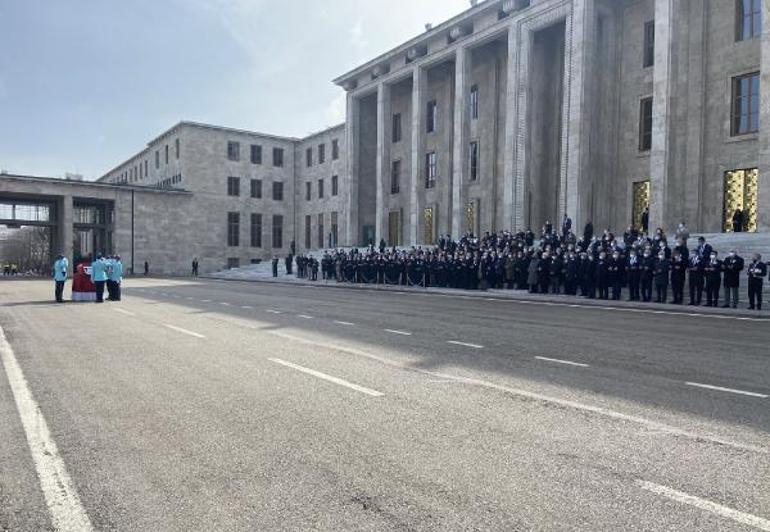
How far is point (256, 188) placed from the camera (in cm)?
7069

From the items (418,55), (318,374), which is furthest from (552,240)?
(418,55)

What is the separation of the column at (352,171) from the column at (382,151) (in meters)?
4.05

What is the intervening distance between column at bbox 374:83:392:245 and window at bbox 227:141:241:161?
23141mm

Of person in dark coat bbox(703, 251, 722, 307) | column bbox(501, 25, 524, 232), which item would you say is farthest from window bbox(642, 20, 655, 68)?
person in dark coat bbox(703, 251, 722, 307)

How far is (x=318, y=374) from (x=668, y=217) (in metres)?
28.2

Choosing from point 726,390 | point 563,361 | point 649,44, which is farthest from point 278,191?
point 726,390

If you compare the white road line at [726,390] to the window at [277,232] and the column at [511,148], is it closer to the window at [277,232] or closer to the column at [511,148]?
the column at [511,148]

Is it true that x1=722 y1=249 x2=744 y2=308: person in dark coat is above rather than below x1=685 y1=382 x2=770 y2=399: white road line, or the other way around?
above

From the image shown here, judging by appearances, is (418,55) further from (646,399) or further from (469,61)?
(646,399)

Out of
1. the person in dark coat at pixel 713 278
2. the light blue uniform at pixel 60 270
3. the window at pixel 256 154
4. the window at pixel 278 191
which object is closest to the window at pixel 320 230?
the window at pixel 278 191

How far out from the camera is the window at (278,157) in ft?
237

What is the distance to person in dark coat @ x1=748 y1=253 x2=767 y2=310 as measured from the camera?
55.8 ft

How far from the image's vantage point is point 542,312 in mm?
16500

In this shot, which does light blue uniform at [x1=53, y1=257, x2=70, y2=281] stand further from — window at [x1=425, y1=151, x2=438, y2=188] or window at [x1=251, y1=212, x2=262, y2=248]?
window at [x1=251, y1=212, x2=262, y2=248]
